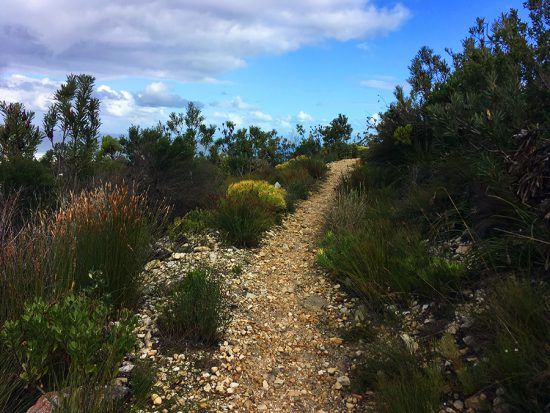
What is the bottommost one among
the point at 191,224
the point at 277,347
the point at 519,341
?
the point at 277,347

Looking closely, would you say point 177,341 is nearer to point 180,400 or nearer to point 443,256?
point 180,400

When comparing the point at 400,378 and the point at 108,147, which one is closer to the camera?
the point at 400,378

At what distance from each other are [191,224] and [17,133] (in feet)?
12.3

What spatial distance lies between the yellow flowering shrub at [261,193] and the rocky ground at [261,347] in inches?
80.5

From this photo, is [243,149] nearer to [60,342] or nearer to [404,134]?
[404,134]

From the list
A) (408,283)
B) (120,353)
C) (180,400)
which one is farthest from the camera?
(408,283)

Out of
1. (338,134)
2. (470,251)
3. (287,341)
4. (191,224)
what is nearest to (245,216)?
(191,224)

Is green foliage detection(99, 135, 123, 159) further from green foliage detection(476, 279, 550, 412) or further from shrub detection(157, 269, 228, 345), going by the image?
green foliage detection(476, 279, 550, 412)

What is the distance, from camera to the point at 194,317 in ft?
13.6

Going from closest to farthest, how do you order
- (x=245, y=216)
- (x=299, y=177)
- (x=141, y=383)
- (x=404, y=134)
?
(x=141, y=383), (x=245, y=216), (x=404, y=134), (x=299, y=177)

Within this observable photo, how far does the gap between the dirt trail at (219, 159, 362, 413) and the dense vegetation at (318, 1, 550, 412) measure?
0.99 ft

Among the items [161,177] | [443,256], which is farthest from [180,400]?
[161,177]

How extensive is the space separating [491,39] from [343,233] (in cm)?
461

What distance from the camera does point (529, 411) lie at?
262 cm
